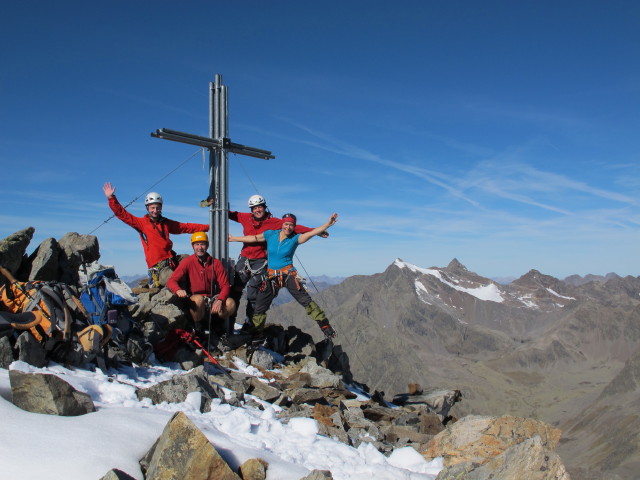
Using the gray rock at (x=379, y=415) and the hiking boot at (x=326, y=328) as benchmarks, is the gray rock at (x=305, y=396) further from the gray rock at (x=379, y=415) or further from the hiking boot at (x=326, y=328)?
the hiking boot at (x=326, y=328)

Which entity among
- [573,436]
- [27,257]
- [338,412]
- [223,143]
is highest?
[223,143]

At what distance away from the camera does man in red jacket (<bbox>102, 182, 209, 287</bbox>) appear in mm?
15430

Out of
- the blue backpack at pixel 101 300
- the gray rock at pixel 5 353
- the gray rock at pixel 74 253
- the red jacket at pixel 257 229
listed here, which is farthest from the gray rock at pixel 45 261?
the red jacket at pixel 257 229

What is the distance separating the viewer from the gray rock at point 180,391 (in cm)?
937

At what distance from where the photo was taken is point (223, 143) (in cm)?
1736

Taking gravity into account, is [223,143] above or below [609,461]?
above

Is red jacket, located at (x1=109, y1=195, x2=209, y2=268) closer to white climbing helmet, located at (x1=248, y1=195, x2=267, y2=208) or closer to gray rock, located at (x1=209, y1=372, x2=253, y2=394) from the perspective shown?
white climbing helmet, located at (x1=248, y1=195, x2=267, y2=208)

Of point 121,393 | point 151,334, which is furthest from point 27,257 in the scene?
point 121,393

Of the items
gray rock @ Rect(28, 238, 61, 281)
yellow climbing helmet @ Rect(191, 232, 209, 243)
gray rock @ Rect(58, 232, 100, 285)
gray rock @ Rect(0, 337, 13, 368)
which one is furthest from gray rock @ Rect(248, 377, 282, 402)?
gray rock @ Rect(28, 238, 61, 281)

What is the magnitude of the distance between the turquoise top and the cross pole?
83.7 inches

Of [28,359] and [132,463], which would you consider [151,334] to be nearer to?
[28,359]

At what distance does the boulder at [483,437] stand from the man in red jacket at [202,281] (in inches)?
296

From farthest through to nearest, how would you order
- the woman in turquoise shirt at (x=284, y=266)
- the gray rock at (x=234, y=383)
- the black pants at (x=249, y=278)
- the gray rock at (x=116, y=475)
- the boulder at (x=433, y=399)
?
the boulder at (x=433, y=399)
the black pants at (x=249, y=278)
the woman in turquoise shirt at (x=284, y=266)
the gray rock at (x=234, y=383)
the gray rock at (x=116, y=475)

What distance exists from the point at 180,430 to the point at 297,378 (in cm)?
800
